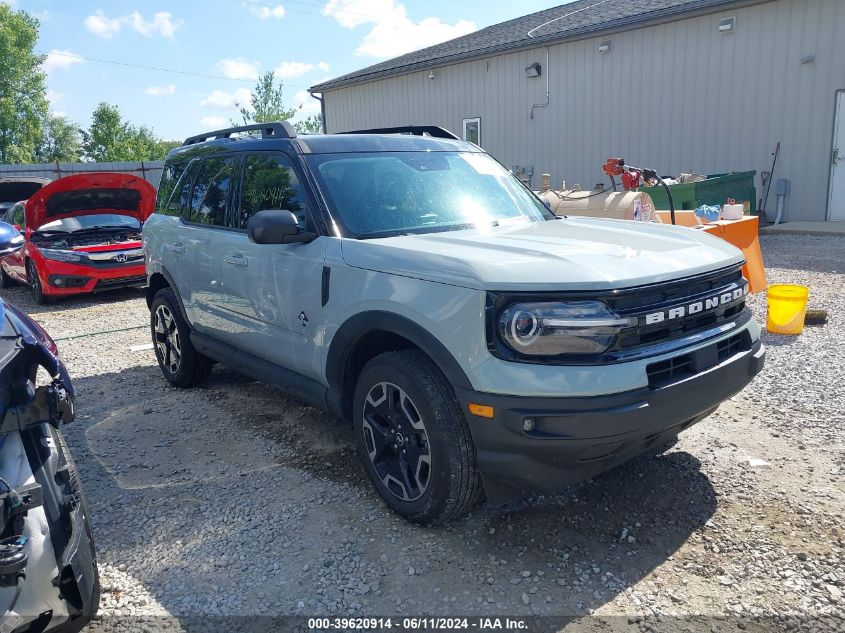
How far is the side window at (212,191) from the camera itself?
14.7 ft

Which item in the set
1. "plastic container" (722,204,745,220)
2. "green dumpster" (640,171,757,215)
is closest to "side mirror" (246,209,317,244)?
"plastic container" (722,204,745,220)

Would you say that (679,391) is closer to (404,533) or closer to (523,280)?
(523,280)

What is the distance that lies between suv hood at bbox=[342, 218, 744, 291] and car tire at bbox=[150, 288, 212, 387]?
2.37 meters

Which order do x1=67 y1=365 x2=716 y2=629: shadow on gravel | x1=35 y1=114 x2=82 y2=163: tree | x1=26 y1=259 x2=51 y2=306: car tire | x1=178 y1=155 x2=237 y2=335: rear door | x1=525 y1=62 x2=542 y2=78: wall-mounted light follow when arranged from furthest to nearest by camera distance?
x1=35 y1=114 x2=82 y2=163: tree < x1=525 y1=62 x2=542 y2=78: wall-mounted light < x1=26 y1=259 x2=51 y2=306: car tire < x1=178 y1=155 x2=237 y2=335: rear door < x1=67 y1=365 x2=716 y2=629: shadow on gravel

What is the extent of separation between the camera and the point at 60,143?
5997 centimetres

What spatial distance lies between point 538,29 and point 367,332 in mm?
16218

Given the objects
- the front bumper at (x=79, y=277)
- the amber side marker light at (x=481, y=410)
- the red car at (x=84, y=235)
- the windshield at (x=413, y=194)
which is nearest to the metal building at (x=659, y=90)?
the red car at (x=84, y=235)

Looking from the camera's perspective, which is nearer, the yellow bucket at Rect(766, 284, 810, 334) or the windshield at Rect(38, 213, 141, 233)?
the yellow bucket at Rect(766, 284, 810, 334)

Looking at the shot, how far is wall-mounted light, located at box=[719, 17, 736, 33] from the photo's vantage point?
1308 cm

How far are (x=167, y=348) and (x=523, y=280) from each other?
12.5 ft

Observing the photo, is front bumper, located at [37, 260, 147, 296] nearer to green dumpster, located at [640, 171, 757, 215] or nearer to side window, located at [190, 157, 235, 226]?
side window, located at [190, 157, 235, 226]

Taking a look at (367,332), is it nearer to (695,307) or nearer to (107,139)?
(695,307)

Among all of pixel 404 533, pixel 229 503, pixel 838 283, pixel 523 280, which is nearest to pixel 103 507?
pixel 229 503

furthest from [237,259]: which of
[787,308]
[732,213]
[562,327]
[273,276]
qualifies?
[732,213]
